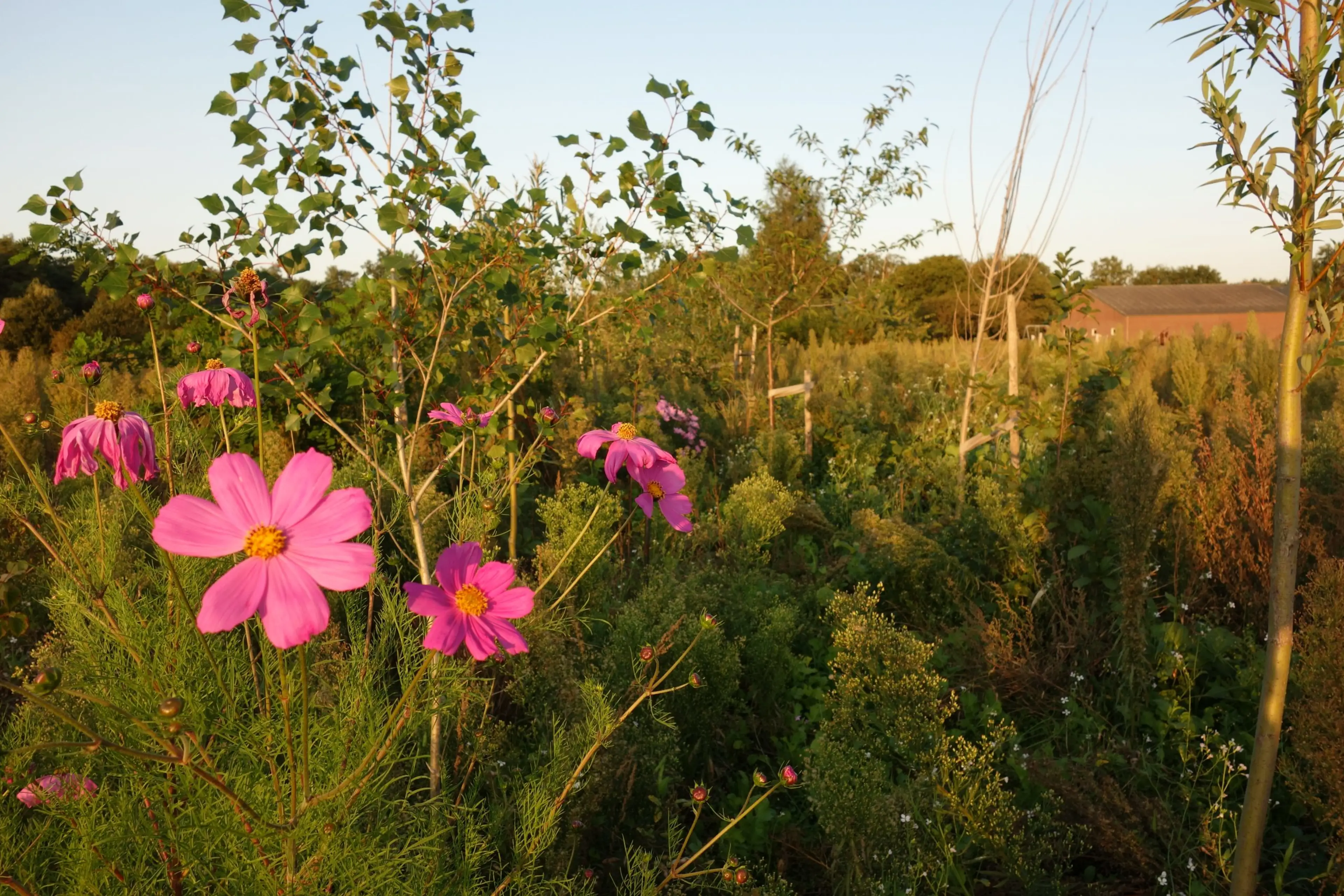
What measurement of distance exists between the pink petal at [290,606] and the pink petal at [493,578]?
293 millimetres

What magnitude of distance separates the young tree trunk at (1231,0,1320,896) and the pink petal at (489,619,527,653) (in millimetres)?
1270

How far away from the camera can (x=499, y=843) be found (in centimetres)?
171

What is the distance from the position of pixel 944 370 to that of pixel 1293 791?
629cm

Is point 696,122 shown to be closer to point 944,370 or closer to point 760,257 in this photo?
point 760,257

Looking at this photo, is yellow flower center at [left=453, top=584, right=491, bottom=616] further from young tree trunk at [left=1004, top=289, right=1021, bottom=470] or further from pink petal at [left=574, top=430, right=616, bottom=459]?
young tree trunk at [left=1004, top=289, right=1021, bottom=470]

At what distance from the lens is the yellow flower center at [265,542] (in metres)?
0.78

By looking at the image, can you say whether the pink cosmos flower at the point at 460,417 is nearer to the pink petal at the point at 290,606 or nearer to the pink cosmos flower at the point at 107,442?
the pink cosmos flower at the point at 107,442

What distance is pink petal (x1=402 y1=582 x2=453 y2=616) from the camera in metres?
0.97

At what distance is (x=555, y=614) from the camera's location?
90.3 inches

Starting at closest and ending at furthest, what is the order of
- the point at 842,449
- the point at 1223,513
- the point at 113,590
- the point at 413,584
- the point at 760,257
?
the point at 413,584 → the point at 113,590 → the point at 1223,513 → the point at 842,449 → the point at 760,257

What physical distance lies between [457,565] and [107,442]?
46 cm

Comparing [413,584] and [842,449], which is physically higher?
[413,584]

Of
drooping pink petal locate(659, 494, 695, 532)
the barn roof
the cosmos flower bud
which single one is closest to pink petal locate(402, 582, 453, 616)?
the cosmos flower bud

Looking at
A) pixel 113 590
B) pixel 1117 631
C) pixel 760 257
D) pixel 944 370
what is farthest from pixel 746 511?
pixel 944 370
